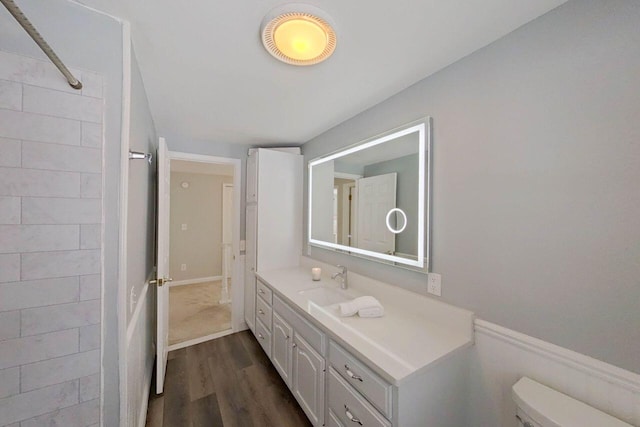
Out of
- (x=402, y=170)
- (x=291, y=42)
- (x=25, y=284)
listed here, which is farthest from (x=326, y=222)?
(x=25, y=284)

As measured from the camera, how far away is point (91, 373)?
0.94 metres

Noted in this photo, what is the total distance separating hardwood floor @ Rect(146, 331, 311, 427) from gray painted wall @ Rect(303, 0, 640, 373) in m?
1.50

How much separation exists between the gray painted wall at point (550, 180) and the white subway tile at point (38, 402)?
172cm

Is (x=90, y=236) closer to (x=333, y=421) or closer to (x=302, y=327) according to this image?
(x=302, y=327)

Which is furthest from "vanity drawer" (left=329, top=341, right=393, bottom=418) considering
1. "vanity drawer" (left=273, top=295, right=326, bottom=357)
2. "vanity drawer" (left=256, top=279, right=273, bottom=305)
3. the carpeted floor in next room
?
the carpeted floor in next room

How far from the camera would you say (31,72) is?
837 mm

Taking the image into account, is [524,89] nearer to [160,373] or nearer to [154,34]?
[154,34]

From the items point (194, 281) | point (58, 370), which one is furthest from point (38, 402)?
point (194, 281)

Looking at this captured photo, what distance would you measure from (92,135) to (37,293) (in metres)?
0.62

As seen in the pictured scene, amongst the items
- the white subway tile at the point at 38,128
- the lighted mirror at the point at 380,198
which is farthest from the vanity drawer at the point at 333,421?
the white subway tile at the point at 38,128

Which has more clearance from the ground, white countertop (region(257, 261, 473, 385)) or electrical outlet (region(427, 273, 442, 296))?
electrical outlet (region(427, 273, 442, 296))

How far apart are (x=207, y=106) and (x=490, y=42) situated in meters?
1.84

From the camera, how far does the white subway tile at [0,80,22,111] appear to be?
0.79 meters

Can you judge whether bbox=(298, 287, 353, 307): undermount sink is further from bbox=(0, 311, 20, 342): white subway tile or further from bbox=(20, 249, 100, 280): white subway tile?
bbox=(0, 311, 20, 342): white subway tile
